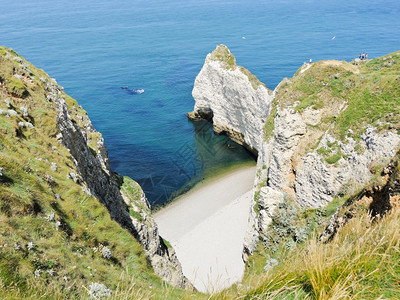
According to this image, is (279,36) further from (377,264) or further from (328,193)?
(377,264)

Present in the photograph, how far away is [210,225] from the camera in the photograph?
125 ft

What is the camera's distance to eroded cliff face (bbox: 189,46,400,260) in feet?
69.9

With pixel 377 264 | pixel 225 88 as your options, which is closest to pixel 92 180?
pixel 377 264

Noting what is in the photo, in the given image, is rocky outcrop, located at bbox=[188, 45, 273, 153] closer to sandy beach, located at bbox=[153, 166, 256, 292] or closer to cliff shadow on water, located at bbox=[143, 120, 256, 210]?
cliff shadow on water, located at bbox=[143, 120, 256, 210]

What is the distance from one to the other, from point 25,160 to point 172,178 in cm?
3644

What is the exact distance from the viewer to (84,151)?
20.6 metres

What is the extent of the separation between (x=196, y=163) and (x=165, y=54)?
209ft

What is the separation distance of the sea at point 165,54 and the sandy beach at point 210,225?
343cm

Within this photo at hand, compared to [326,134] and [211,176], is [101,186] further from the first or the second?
[211,176]

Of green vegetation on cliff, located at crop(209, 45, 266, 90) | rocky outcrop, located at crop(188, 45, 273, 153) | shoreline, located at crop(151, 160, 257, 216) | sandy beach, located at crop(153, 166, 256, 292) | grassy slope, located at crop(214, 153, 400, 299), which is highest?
green vegetation on cliff, located at crop(209, 45, 266, 90)

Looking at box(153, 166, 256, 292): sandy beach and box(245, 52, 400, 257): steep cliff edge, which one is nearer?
box(245, 52, 400, 257): steep cliff edge

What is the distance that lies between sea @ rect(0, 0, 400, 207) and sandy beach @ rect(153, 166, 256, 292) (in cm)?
343

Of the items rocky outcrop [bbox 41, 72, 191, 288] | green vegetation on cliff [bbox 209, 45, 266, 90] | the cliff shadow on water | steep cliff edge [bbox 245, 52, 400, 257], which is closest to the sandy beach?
the cliff shadow on water

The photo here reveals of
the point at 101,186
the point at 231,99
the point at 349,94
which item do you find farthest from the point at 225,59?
the point at 101,186
